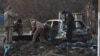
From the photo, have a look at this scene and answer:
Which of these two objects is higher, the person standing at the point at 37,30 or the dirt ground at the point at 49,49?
the person standing at the point at 37,30

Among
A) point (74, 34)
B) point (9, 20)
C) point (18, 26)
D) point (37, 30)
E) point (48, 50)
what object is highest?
point (9, 20)

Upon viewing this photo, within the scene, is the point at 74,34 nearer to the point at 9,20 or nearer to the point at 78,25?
the point at 78,25

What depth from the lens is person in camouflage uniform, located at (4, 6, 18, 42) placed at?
699cm

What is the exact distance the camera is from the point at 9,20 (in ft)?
23.0

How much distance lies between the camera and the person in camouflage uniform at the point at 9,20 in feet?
22.9

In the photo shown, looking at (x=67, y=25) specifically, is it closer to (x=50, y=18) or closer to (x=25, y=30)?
(x=50, y=18)

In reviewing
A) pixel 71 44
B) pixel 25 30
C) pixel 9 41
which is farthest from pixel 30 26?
pixel 71 44

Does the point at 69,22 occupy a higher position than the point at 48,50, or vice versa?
the point at 69,22

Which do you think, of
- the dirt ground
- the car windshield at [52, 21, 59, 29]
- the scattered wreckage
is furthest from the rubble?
the car windshield at [52, 21, 59, 29]

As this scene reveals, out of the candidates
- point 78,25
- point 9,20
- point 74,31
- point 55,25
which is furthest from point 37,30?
point 78,25

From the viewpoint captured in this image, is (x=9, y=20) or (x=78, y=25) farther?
(x=9, y=20)

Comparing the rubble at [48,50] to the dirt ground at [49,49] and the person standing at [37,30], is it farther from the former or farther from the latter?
the person standing at [37,30]

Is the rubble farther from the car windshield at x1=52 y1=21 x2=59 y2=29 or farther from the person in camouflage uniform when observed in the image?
the car windshield at x1=52 y1=21 x2=59 y2=29

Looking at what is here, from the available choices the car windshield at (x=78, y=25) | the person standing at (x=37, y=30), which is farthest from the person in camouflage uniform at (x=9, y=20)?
the car windshield at (x=78, y=25)
